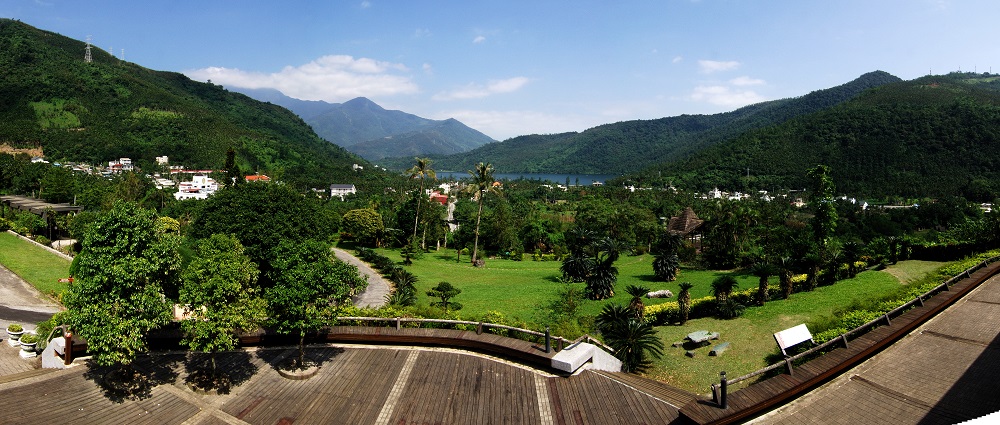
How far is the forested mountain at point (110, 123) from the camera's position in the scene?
131 meters

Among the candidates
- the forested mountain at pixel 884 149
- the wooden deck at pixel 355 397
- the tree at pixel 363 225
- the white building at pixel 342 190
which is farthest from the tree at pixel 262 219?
the forested mountain at pixel 884 149

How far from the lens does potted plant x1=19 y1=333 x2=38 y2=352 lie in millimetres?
13979

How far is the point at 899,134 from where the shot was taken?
145250mm

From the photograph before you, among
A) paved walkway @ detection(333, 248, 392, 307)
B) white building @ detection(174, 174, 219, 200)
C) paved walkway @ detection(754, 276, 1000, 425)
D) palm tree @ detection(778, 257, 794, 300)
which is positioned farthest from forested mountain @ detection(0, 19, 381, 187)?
paved walkway @ detection(754, 276, 1000, 425)

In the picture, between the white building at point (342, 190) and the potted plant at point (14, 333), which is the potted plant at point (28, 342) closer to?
the potted plant at point (14, 333)

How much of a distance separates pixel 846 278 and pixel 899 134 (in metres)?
157

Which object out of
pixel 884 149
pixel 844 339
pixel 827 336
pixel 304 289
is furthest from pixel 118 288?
pixel 884 149

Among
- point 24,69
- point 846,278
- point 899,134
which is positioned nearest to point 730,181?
point 899,134

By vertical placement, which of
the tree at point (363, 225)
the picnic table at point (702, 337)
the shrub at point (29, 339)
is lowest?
the tree at point (363, 225)

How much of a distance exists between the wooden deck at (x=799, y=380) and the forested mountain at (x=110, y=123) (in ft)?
421

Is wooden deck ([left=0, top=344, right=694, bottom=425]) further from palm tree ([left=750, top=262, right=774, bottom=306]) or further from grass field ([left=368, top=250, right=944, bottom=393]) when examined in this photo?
palm tree ([left=750, top=262, right=774, bottom=306])

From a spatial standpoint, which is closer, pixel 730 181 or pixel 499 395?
pixel 499 395

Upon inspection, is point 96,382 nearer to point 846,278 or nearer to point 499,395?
point 499,395

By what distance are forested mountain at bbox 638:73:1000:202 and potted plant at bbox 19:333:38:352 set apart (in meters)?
150
